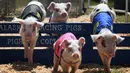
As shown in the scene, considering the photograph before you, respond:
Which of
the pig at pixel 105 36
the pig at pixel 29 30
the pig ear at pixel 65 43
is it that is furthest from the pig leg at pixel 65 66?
the pig at pixel 29 30

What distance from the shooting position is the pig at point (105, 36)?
5.87 meters

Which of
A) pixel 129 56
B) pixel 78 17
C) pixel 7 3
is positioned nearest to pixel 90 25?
pixel 129 56

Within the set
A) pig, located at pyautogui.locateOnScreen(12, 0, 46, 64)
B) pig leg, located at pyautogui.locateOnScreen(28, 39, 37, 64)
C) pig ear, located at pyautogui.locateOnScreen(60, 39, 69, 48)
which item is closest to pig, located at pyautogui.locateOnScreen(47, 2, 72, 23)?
pig, located at pyautogui.locateOnScreen(12, 0, 46, 64)

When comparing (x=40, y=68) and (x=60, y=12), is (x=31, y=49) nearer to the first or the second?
(x=40, y=68)

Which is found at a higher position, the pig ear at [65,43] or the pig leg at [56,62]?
the pig ear at [65,43]

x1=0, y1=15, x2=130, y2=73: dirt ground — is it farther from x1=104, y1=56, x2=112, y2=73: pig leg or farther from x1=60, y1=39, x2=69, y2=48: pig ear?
x1=60, y1=39, x2=69, y2=48: pig ear

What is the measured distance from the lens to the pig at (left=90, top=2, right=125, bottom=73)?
587 cm

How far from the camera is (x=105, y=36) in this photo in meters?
5.95

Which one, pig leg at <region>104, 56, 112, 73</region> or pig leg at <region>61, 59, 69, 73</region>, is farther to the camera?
pig leg at <region>104, 56, 112, 73</region>

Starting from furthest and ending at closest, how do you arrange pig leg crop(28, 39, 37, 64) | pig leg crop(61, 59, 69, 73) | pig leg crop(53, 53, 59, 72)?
pig leg crop(28, 39, 37, 64) < pig leg crop(53, 53, 59, 72) < pig leg crop(61, 59, 69, 73)

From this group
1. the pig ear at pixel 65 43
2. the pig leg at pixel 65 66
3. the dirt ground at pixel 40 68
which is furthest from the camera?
the dirt ground at pixel 40 68

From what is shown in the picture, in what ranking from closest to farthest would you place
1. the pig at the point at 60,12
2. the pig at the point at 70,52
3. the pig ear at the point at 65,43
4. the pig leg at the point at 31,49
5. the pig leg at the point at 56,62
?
the pig at the point at 70,52
the pig ear at the point at 65,43
the pig leg at the point at 56,62
the pig leg at the point at 31,49
the pig at the point at 60,12

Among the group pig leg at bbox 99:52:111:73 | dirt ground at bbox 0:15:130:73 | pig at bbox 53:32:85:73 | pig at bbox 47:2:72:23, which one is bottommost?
dirt ground at bbox 0:15:130:73

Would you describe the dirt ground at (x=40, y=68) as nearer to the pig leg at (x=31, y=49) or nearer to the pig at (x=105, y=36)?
the pig leg at (x=31, y=49)
